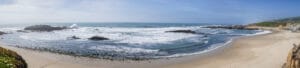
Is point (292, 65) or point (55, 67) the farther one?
point (55, 67)

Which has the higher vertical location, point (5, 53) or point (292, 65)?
point (5, 53)

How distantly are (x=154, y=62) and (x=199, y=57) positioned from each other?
400cm

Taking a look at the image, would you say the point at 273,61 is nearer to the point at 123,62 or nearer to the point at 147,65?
the point at 147,65

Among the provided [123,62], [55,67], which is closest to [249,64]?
[123,62]

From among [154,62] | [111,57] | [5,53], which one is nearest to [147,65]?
[154,62]

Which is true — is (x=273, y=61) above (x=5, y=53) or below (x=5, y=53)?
below

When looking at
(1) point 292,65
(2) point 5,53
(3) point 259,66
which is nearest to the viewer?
(2) point 5,53

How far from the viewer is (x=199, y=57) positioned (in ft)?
79.3

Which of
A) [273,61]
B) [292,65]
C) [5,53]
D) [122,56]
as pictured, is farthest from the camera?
[122,56]

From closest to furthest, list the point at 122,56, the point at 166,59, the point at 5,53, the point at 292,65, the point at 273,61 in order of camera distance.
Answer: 1. the point at 5,53
2. the point at 292,65
3. the point at 273,61
4. the point at 166,59
5. the point at 122,56

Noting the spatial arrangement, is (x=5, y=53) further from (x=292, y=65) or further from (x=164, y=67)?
(x=292, y=65)

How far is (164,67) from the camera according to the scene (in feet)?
65.7

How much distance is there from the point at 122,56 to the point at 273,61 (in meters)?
10.6

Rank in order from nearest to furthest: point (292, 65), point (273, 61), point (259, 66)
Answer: point (292, 65) → point (259, 66) → point (273, 61)
